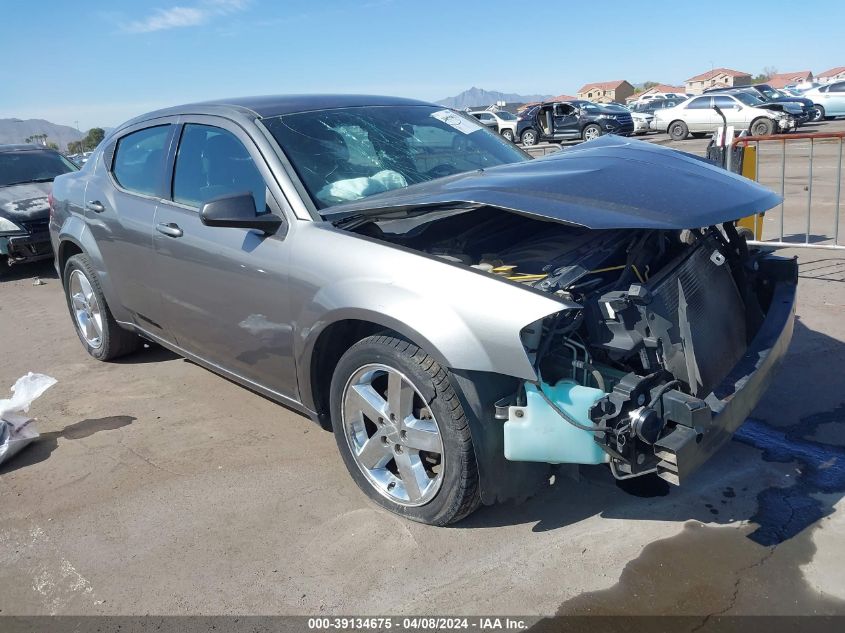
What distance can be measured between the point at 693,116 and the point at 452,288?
2511 centimetres

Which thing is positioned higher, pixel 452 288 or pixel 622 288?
pixel 452 288

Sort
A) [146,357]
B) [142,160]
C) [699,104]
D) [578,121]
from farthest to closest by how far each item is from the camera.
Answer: [578,121] → [699,104] → [146,357] → [142,160]

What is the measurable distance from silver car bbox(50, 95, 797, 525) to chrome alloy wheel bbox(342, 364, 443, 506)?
0.4 inches

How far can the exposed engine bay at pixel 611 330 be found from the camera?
8.36 feet

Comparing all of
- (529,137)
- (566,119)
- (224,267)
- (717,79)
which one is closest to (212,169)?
(224,267)

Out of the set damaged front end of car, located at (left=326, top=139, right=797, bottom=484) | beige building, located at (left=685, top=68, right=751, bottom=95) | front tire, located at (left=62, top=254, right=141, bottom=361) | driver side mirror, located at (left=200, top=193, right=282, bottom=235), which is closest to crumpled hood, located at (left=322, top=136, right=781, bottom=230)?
damaged front end of car, located at (left=326, top=139, right=797, bottom=484)

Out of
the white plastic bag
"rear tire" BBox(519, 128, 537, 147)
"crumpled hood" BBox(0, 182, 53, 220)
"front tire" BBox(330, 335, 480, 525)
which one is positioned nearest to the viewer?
"front tire" BBox(330, 335, 480, 525)

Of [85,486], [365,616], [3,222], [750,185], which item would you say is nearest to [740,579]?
[365,616]

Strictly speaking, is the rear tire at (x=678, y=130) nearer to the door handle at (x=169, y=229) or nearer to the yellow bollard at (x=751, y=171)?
the yellow bollard at (x=751, y=171)

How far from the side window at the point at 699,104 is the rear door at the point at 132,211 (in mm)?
23791

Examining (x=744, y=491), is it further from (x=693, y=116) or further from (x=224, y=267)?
(x=693, y=116)

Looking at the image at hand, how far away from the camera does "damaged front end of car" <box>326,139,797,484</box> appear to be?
8.46 feet

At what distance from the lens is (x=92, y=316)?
5.53 metres

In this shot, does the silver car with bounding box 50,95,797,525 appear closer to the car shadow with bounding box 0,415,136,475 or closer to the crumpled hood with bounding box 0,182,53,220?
the car shadow with bounding box 0,415,136,475
